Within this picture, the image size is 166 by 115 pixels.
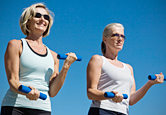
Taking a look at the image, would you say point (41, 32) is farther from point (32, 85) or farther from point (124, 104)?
point (124, 104)

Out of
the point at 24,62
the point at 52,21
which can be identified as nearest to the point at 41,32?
the point at 52,21

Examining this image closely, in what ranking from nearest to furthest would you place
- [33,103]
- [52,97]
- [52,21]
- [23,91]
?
[23,91]
[33,103]
[52,97]
[52,21]

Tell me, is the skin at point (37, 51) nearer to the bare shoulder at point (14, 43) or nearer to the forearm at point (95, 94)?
the bare shoulder at point (14, 43)

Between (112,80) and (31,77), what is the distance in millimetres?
1549

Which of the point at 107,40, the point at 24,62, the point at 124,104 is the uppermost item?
the point at 107,40

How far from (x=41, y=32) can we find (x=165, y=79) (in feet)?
9.02

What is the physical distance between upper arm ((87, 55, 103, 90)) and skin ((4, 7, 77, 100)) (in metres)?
0.51

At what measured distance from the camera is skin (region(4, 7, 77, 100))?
4.62m

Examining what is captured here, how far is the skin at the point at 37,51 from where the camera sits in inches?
182

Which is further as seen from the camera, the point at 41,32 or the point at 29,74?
the point at 41,32

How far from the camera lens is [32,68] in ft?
15.8

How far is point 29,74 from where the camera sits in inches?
189

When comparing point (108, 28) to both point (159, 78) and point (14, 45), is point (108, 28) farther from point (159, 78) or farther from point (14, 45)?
point (14, 45)

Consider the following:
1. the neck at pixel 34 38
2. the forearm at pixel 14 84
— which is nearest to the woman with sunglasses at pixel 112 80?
the neck at pixel 34 38
